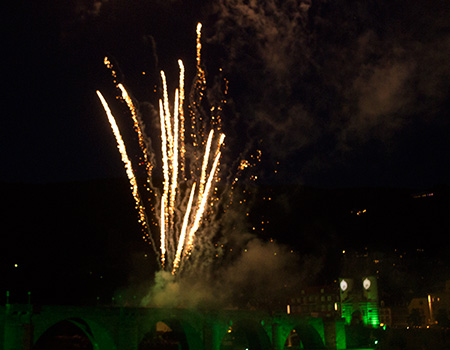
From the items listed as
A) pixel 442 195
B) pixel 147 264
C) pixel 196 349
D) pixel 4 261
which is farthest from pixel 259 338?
pixel 442 195

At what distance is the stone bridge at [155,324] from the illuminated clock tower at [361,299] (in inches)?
686

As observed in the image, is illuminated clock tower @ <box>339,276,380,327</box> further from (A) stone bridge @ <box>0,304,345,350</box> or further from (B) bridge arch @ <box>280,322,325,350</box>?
(A) stone bridge @ <box>0,304,345,350</box>

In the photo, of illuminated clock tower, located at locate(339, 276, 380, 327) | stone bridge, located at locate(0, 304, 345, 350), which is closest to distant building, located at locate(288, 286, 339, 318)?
illuminated clock tower, located at locate(339, 276, 380, 327)

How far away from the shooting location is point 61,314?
40344mm

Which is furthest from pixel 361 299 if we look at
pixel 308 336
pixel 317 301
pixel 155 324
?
pixel 155 324

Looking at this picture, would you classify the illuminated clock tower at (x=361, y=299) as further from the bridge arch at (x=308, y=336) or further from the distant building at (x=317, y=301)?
the bridge arch at (x=308, y=336)

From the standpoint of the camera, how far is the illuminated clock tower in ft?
264

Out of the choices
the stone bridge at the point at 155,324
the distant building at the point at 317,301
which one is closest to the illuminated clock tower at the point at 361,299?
the distant building at the point at 317,301

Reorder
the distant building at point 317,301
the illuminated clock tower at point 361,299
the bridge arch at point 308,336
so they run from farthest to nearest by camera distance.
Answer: the distant building at point 317,301 < the illuminated clock tower at point 361,299 < the bridge arch at point 308,336

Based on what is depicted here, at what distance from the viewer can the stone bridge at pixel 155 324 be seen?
120 ft

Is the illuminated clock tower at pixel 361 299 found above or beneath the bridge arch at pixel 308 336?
above

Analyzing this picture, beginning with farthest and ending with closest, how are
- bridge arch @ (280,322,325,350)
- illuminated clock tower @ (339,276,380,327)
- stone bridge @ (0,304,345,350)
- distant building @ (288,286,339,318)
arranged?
1. distant building @ (288,286,339,318)
2. illuminated clock tower @ (339,276,380,327)
3. bridge arch @ (280,322,325,350)
4. stone bridge @ (0,304,345,350)

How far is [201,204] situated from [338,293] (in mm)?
55042

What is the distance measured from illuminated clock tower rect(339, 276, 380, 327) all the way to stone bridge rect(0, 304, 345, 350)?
17.4 meters
